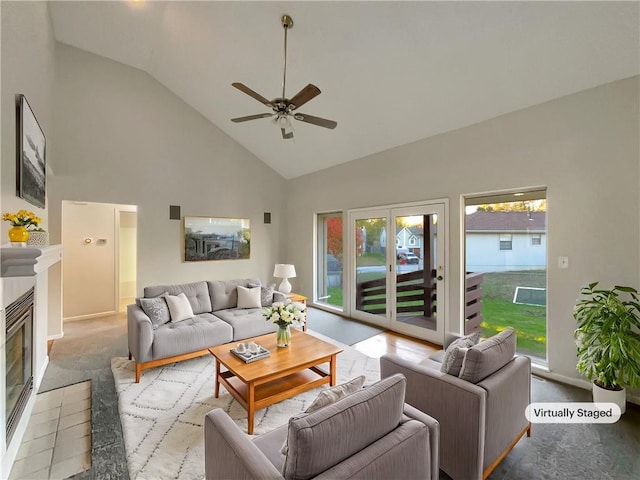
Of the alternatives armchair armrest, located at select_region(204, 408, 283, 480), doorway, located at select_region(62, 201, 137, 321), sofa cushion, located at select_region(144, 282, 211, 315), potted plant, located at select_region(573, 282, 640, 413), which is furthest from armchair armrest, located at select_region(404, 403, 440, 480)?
doorway, located at select_region(62, 201, 137, 321)

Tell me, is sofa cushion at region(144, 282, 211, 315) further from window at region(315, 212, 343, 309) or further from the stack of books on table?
window at region(315, 212, 343, 309)

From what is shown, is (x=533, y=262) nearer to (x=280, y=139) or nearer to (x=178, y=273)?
(x=280, y=139)

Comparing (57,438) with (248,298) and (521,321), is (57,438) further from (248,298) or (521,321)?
(521,321)

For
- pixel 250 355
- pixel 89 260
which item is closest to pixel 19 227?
pixel 250 355

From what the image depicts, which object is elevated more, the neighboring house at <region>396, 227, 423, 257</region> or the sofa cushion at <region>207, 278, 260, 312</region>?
the neighboring house at <region>396, 227, 423, 257</region>

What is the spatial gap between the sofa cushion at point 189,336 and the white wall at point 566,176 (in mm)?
2970

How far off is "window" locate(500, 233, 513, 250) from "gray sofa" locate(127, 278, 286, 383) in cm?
304

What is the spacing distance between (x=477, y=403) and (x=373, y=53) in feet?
10.9

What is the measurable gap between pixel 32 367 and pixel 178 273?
110 inches

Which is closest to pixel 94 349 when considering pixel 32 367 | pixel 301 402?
pixel 32 367

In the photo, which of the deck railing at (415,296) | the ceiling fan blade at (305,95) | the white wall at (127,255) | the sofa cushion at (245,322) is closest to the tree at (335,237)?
the deck railing at (415,296)

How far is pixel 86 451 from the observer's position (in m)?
2.10

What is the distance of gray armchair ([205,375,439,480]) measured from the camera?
43.5 inches

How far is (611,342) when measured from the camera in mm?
2428
